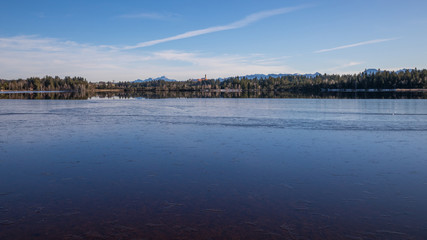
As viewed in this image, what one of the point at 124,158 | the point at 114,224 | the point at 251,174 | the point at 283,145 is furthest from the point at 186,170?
the point at 283,145

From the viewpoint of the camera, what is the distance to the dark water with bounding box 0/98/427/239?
22.5ft

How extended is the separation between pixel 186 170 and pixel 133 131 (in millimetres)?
10464

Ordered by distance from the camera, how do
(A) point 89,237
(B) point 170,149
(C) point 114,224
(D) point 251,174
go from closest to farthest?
(A) point 89,237
(C) point 114,224
(D) point 251,174
(B) point 170,149

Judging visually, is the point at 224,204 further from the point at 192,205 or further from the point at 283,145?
the point at 283,145

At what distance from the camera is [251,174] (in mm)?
10992

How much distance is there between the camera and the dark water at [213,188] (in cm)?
686

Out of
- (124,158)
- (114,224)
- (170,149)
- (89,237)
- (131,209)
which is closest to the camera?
(89,237)

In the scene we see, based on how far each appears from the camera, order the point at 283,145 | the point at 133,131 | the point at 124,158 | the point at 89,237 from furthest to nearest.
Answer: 1. the point at 133,131
2. the point at 283,145
3. the point at 124,158
4. the point at 89,237

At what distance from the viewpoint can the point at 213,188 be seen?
9.45 m

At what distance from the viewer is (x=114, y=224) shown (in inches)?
277

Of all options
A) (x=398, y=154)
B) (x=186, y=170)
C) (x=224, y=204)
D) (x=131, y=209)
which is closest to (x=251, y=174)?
(x=186, y=170)

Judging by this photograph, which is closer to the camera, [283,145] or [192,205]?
[192,205]

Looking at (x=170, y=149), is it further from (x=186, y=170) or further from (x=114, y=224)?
(x=114, y=224)

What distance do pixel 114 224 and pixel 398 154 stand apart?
40.1ft
